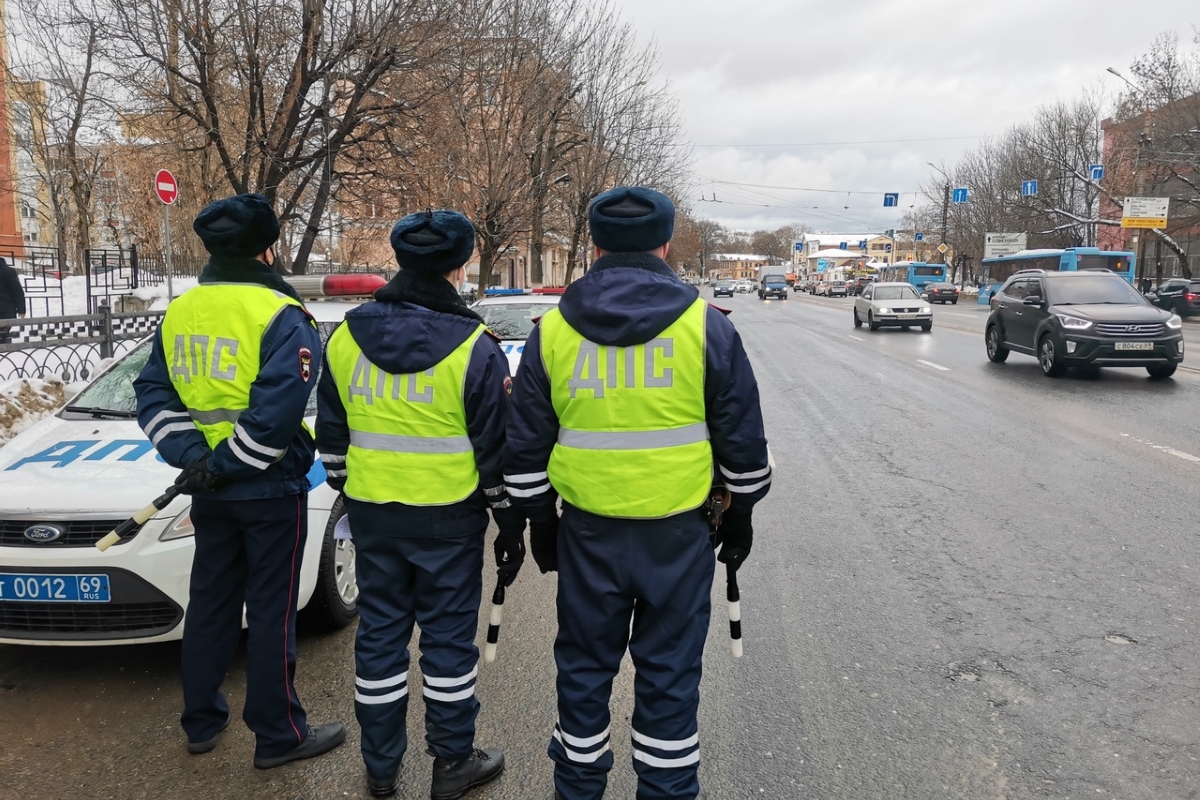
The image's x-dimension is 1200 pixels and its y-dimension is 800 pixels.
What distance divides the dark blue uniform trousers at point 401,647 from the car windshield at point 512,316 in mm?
6191

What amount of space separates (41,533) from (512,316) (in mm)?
6283

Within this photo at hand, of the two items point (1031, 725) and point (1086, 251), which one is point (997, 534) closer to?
point (1031, 725)

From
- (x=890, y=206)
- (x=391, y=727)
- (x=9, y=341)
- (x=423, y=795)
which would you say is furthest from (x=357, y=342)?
(x=890, y=206)

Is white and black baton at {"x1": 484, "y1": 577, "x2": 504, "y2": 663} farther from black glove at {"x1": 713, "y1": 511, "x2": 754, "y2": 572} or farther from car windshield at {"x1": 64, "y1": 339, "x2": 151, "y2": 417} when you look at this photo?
car windshield at {"x1": 64, "y1": 339, "x2": 151, "y2": 417}

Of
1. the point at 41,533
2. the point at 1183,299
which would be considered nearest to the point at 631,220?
the point at 41,533

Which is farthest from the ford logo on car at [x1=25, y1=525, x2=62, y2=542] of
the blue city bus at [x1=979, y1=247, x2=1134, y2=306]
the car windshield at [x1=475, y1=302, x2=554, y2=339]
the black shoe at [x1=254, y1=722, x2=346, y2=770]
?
the blue city bus at [x1=979, y1=247, x2=1134, y2=306]

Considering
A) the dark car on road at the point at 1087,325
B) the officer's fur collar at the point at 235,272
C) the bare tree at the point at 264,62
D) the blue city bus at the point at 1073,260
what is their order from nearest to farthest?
the officer's fur collar at the point at 235,272 → the bare tree at the point at 264,62 → the dark car on road at the point at 1087,325 → the blue city bus at the point at 1073,260

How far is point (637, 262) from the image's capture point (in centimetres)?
243

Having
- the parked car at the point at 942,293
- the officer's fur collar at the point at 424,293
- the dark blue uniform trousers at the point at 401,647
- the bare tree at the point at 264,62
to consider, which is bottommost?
the dark blue uniform trousers at the point at 401,647

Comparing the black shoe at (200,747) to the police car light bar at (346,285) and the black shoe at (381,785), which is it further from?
the police car light bar at (346,285)

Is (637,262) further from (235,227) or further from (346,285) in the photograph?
(346,285)

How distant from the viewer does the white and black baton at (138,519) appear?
293 cm

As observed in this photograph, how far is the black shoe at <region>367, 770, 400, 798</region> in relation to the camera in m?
2.75

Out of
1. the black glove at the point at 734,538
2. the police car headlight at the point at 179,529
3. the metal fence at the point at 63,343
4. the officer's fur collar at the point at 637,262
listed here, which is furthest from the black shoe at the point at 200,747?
the metal fence at the point at 63,343
